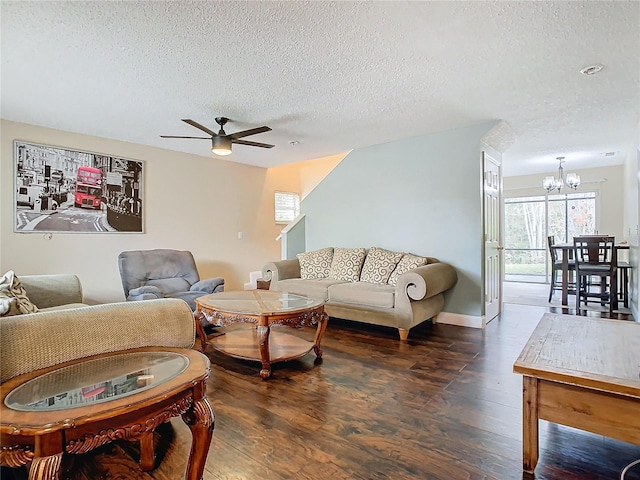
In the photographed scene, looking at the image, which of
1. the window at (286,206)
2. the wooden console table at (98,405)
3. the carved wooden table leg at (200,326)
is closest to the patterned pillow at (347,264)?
the carved wooden table leg at (200,326)

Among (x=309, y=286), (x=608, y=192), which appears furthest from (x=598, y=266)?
(x=309, y=286)

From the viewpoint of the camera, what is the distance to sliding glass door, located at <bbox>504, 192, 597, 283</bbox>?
7137mm

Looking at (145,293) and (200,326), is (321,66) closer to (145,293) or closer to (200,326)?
(200,326)

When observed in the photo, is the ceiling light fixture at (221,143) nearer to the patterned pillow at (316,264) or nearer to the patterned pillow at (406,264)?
the patterned pillow at (316,264)

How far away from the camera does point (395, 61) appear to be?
247 centimetres

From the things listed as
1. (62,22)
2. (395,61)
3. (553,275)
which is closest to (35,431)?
(62,22)

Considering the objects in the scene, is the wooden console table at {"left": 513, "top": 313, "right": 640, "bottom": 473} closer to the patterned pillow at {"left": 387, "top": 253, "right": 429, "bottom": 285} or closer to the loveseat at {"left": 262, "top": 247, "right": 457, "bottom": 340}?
the loveseat at {"left": 262, "top": 247, "right": 457, "bottom": 340}

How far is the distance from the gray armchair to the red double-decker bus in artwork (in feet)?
2.75

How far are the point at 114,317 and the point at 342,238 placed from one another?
401 centimetres

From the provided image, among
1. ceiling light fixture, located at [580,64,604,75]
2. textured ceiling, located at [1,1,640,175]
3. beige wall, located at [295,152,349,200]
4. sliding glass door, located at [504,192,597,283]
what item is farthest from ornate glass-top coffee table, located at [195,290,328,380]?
sliding glass door, located at [504,192,597,283]

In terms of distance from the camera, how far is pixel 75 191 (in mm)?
4137

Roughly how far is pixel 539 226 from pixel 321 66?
7268 millimetres

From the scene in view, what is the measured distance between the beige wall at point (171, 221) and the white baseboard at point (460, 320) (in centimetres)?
340

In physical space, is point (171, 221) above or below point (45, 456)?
above
